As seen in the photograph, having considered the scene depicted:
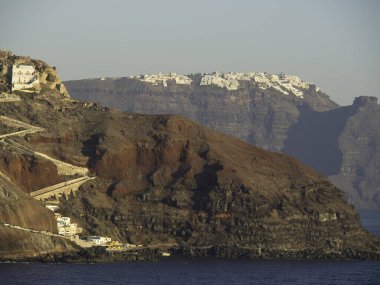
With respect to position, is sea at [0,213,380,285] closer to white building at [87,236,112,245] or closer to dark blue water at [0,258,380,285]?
dark blue water at [0,258,380,285]

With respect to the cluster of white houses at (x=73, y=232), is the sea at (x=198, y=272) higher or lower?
lower

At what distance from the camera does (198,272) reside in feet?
584

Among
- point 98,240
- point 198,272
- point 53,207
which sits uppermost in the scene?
point 53,207

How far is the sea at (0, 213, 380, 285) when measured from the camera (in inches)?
6555

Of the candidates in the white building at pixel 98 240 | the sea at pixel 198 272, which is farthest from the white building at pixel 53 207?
the sea at pixel 198 272

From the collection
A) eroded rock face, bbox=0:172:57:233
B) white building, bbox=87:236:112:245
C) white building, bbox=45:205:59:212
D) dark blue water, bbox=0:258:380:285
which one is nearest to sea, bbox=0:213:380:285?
dark blue water, bbox=0:258:380:285

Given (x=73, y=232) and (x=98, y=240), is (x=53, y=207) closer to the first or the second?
(x=73, y=232)

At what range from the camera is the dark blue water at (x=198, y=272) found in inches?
6550

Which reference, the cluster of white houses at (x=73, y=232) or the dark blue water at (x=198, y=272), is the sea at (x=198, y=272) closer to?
the dark blue water at (x=198, y=272)

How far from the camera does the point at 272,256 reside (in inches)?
7746

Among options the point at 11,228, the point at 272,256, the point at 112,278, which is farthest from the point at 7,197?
the point at 272,256

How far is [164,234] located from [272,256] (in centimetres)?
1250

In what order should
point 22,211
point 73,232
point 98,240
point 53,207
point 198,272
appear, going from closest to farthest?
point 198,272 → point 22,211 → point 98,240 → point 73,232 → point 53,207

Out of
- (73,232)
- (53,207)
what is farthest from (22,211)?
(53,207)
